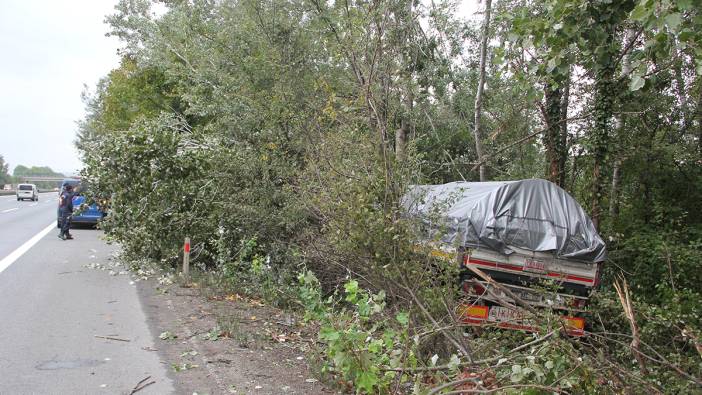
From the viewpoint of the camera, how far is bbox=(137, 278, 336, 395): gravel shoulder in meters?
5.28

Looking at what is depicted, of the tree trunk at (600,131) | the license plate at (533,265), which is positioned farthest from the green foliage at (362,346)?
the tree trunk at (600,131)

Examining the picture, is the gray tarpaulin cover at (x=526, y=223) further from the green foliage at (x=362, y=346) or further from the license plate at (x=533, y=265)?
the green foliage at (x=362, y=346)

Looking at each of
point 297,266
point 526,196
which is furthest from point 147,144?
point 526,196

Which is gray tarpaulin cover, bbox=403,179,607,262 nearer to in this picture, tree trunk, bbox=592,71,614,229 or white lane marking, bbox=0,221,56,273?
tree trunk, bbox=592,71,614,229

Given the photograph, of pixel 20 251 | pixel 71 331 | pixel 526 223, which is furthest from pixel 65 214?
pixel 526 223

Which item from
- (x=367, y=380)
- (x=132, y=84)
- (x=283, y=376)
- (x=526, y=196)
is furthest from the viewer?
(x=132, y=84)

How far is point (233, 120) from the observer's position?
11.5 m

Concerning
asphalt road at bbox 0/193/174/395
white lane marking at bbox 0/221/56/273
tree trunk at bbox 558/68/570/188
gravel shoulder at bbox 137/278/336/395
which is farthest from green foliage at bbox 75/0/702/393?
white lane marking at bbox 0/221/56/273

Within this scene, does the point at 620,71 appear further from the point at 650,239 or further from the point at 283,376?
the point at 283,376

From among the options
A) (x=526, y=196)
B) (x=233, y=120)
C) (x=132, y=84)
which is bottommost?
(x=526, y=196)

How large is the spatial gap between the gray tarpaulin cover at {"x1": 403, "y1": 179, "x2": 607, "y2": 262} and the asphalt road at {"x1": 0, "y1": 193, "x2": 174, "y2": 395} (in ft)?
12.2

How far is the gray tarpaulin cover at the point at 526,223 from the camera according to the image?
7.52m

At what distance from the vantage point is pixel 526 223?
774cm

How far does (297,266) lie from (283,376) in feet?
13.4
